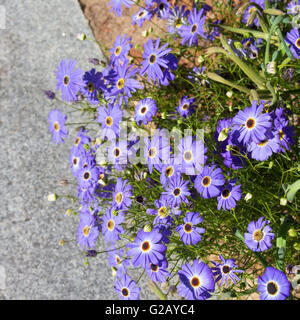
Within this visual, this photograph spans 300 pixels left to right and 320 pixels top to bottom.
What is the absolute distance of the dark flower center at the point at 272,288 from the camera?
46.1 inches

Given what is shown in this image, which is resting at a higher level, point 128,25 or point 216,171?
point 128,25

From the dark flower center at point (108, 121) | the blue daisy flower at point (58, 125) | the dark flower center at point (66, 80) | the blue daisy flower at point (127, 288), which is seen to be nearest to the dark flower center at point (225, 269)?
the blue daisy flower at point (127, 288)

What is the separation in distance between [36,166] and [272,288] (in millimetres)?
1568

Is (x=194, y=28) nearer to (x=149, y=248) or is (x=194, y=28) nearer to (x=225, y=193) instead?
(x=225, y=193)

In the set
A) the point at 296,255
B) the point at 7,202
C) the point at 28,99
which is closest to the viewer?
the point at 296,255

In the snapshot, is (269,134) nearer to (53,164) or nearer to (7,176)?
(53,164)

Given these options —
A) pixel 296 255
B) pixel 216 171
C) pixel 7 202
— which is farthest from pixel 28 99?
pixel 296 255

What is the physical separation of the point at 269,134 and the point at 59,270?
132cm

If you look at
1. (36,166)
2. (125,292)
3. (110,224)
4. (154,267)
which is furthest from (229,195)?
(36,166)

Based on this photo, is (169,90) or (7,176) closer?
(169,90)

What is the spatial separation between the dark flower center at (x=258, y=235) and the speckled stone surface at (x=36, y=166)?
838 mm
